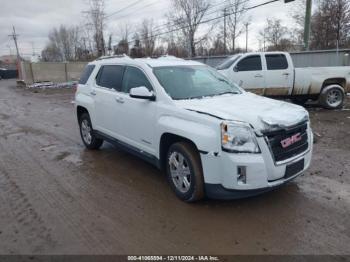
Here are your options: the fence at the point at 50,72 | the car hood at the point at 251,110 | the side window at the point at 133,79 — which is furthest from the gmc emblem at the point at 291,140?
the fence at the point at 50,72

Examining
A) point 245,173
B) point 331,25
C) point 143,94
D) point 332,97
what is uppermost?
point 331,25

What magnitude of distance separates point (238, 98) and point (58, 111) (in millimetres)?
10312

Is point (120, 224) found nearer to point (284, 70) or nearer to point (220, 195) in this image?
point (220, 195)

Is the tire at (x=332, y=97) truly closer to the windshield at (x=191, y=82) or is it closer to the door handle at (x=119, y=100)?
the windshield at (x=191, y=82)

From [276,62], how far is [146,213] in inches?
334

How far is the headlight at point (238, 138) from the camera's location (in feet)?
11.6

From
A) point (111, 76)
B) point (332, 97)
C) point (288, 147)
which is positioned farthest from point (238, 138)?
point (332, 97)

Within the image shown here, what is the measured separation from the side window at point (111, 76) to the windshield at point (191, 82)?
90 centimetres

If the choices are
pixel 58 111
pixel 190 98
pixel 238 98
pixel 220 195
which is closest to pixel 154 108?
pixel 190 98

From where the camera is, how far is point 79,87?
6.85 metres

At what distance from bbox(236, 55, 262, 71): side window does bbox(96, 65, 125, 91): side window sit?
568cm

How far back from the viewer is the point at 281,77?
1065cm

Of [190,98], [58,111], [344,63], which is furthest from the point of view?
[344,63]

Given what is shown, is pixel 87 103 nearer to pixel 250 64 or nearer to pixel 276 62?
pixel 250 64
